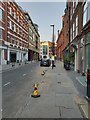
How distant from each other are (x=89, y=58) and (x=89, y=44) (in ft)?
3.58

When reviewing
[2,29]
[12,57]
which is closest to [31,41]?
[12,57]

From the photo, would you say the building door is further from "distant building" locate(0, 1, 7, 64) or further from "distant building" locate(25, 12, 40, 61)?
"distant building" locate(25, 12, 40, 61)

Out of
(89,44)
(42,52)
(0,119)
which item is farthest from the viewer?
(42,52)

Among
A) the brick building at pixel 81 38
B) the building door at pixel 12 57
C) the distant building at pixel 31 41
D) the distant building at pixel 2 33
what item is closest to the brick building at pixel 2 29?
the distant building at pixel 2 33

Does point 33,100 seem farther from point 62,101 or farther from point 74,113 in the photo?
point 74,113

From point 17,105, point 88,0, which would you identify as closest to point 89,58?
point 88,0

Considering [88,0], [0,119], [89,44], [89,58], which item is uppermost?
[88,0]

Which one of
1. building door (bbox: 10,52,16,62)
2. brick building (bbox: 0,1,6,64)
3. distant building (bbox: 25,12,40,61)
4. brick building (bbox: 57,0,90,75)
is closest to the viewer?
brick building (bbox: 57,0,90,75)

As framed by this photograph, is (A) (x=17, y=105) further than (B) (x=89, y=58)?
No

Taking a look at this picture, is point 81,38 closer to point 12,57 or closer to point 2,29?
point 2,29

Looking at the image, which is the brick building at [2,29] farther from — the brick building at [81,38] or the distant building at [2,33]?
the brick building at [81,38]

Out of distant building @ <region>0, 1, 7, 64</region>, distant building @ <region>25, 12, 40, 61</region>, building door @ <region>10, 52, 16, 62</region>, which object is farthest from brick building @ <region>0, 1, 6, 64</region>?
distant building @ <region>25, 12, 40, 61</region>

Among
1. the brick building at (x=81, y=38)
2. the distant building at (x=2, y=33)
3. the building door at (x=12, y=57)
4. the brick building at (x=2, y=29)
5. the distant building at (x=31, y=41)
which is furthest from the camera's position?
the distant building at (x=31, y=41)

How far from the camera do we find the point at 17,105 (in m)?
6.15
